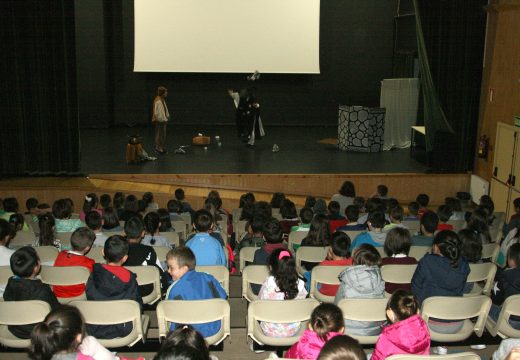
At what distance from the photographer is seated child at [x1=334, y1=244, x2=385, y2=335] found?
12.5ft

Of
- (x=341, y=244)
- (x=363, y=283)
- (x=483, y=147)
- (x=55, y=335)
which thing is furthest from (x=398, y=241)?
(x=483, y=147)

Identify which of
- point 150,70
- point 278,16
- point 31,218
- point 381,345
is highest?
point 278,16

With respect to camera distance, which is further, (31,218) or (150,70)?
(150,70)

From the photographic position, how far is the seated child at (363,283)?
3.82m

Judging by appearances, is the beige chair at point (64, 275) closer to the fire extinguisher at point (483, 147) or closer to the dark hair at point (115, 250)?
the dark hair at point (115, 250)

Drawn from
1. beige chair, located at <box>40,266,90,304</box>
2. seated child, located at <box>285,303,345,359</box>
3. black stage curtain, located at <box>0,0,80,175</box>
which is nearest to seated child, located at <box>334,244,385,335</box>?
seated child, located at <box>285,303,345,359</box>

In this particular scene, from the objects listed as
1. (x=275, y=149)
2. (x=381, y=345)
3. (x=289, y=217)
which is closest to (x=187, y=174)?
(x=275, y=149)

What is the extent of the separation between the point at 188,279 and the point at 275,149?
8.29 meters

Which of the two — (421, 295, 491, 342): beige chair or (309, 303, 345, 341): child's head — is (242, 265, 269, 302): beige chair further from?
(309, 303, 345, 341): child's head

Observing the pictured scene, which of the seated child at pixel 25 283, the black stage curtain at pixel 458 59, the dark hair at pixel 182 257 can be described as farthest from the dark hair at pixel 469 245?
the black stage curtain at pixel 458 59

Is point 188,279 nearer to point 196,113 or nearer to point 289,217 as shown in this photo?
point 289,217

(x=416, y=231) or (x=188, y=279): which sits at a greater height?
(x=188, y=279)

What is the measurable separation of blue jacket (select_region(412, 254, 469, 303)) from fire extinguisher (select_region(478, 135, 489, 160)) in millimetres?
6440

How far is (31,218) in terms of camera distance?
22.6ft
